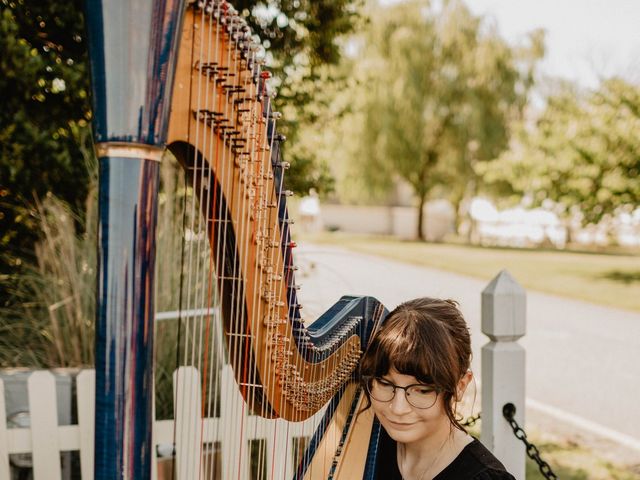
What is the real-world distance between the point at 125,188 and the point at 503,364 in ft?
7.78

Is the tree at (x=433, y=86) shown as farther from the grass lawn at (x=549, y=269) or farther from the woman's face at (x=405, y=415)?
the woman's face at (x=405, y=415)

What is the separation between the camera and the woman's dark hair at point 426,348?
→ 1852mm

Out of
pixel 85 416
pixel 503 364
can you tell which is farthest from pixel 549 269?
pixel 85 416

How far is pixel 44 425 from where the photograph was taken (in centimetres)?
292

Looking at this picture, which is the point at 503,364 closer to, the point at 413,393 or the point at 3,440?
the point at 413,393

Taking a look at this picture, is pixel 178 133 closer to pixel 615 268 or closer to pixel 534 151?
pixel 534 151

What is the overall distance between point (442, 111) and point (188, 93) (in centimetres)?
2284

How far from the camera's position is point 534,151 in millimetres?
17094

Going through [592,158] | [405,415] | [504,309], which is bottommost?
[405,415]

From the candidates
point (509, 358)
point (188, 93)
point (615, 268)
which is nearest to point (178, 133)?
point (188, 93)

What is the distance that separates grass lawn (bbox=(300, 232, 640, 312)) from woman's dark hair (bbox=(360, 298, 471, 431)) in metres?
11.3

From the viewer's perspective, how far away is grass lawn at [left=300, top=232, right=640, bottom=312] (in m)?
13.8

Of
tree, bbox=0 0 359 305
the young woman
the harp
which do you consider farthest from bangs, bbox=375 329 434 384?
tree, bbox=0 0 359 305

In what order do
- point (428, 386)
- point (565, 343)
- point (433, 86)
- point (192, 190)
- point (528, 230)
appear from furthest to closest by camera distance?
point (528, 230) → point (433, 86) → point (565, 343) → point (428, 386) → point (192, 190)
